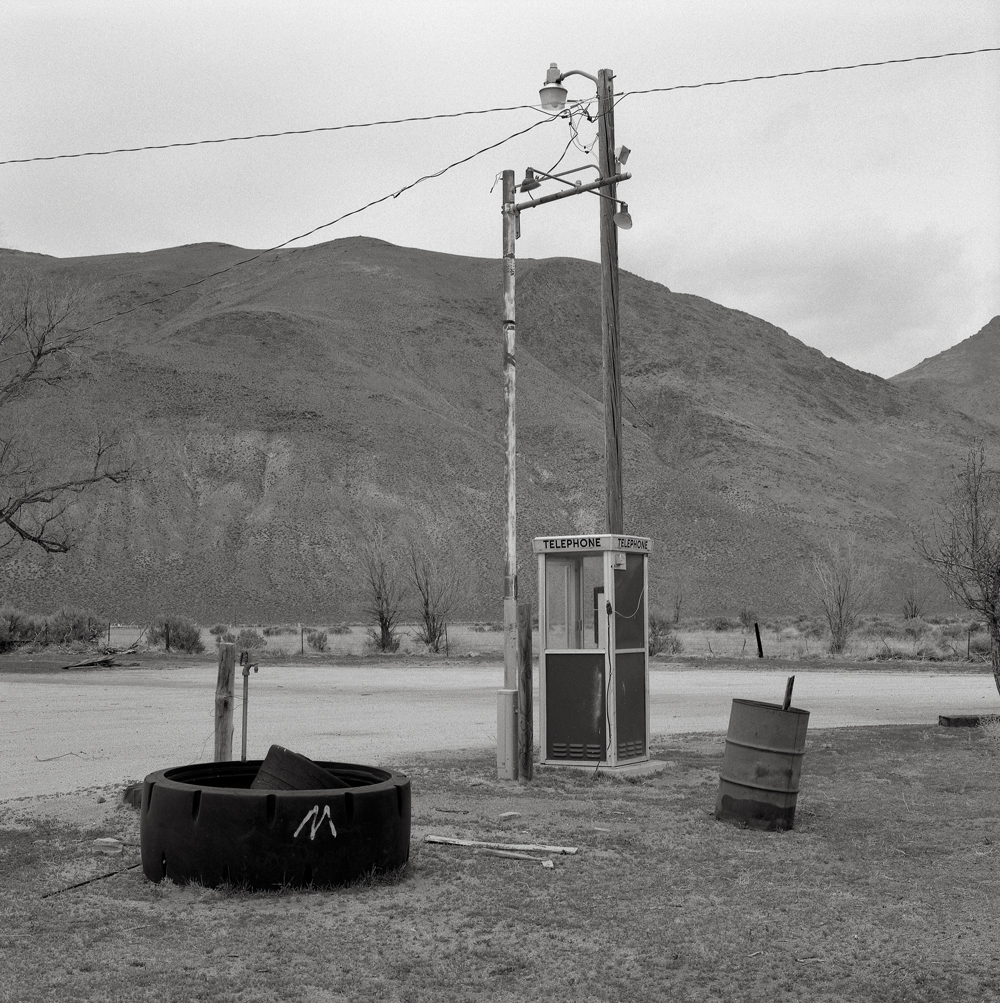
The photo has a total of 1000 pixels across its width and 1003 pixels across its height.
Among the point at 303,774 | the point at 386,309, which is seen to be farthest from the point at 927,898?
the point at 386,309

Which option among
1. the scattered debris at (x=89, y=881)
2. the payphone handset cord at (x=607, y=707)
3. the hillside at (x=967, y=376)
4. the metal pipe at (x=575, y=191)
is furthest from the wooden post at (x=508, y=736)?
the hillside at (x=967, y=376)

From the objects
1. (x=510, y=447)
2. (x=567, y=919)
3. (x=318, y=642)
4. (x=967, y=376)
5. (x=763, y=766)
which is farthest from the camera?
(x=967, y=376)

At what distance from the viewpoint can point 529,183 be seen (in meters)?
13.0

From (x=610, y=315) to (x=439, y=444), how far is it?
75.6 m

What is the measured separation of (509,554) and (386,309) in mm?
109306

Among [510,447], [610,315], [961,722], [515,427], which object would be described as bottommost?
[961,722]

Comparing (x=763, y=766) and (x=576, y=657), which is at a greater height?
(x=576, y=657)

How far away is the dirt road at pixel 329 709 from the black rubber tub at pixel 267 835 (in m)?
4.22

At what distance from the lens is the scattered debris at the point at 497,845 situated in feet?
26.2

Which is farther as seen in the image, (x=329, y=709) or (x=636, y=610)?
(x=329, y=709)

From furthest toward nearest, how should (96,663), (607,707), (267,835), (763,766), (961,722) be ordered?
(96,663), (961,722), (607,707), (763,766), (267,835)

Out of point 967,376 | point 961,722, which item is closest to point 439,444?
point 961,722

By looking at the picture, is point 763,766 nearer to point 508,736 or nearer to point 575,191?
point 508,736

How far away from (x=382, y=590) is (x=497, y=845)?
1415 inches
